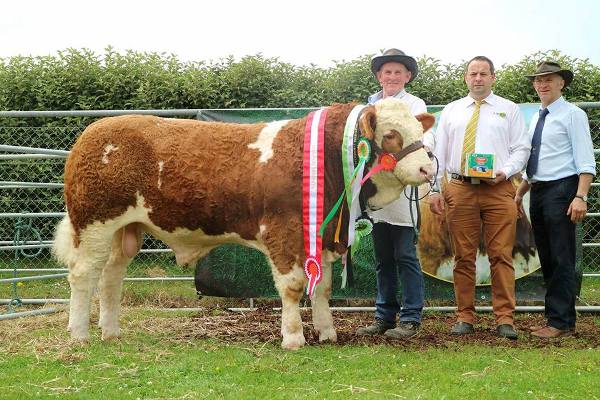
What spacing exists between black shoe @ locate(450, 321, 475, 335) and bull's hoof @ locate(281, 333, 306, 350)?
4.91ft

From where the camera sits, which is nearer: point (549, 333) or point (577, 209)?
point (577, 209)

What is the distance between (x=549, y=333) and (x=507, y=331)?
1.32ft

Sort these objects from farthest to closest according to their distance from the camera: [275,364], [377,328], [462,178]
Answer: [377,328] < [462,178] < [275,364]

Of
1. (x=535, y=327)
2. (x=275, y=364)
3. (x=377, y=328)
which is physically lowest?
(x=535, y=327)

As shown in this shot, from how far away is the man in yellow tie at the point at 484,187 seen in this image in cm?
624

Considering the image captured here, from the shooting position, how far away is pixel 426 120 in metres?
6.10

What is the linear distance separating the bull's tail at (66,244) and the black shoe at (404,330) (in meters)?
2.75

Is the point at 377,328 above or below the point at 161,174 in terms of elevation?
below

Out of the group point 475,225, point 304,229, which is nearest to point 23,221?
point 304,229

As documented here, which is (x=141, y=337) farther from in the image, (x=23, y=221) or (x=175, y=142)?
(x=23, y=221)

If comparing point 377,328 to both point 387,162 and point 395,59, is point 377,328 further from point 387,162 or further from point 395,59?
point 395,59

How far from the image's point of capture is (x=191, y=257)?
20.4 ft

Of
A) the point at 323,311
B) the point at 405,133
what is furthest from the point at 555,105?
the point at 323,311

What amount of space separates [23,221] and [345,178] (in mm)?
5395
